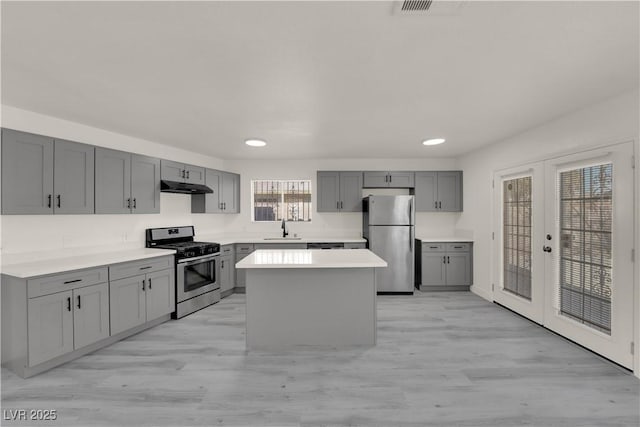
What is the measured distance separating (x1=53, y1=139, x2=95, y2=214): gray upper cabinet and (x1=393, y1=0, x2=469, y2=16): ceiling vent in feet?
11.1

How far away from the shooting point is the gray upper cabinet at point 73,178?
2793 mm

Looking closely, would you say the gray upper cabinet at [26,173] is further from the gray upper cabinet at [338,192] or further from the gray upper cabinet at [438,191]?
the gray upper cabinet at [438,191]

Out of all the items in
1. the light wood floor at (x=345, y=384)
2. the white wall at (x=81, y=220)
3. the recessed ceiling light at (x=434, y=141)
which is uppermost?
the recessed ceiling light at (x=434, y=141)

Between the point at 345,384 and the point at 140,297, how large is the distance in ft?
8.25

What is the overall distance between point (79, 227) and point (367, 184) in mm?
4320

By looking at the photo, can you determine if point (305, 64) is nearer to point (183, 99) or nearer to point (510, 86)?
point (183, 99)

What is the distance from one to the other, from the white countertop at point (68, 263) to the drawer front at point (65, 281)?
60 mm

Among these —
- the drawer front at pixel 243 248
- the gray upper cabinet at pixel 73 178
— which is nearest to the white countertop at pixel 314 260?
the drawer front at pixel 243 248

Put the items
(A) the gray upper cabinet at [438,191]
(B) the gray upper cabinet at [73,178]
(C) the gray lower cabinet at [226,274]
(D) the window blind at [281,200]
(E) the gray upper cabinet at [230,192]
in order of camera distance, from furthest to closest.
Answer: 1. (D) the window blind at [281,200]
2. (A) the gray upper cabinet at [438,191]
3. (E) the gray upper cabinet at [230,192]
4. (C) the gray lower cabinet at [226,274]
5. (B) the gray upper cabinet at [73,178]

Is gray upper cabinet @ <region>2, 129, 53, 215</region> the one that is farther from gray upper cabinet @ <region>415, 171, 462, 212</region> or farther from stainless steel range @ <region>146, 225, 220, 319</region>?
gray upper cabinet @ <region>415, 171, 462, 212</region>

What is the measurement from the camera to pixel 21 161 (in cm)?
253

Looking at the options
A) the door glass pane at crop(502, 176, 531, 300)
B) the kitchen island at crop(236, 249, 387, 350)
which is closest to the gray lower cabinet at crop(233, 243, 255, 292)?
the kitchen island at crop(236, 249, 387, 350)

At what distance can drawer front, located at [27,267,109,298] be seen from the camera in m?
2.32

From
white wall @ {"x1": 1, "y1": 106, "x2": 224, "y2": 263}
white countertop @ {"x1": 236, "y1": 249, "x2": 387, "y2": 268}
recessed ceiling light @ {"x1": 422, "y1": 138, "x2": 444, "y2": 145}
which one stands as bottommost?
white countertop @ {"x1": 236, "y1": 249, "x2": 387, "y2": 268}
